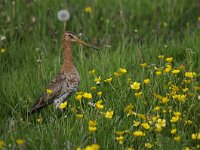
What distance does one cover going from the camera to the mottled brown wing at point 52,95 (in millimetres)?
5320

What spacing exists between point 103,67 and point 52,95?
96 centimetres

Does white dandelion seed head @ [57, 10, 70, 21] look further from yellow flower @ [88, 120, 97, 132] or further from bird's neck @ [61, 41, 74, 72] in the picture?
yellow flower @ [88, 120, 97, 132]

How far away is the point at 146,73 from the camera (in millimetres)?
6035

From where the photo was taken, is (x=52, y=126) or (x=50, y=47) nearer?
(x=52, y=126)

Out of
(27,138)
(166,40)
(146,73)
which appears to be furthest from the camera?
(166,40)

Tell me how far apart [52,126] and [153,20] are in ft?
12.7

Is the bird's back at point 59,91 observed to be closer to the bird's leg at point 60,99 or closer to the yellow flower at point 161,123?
the bird's leg at point 60,99

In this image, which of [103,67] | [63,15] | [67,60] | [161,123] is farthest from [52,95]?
[63,15]

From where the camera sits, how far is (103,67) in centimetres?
612

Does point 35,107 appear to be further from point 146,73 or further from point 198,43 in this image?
point 198,43

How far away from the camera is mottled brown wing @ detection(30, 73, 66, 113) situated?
5.32 metres

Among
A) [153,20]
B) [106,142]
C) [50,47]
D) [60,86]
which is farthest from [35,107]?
[153,20]

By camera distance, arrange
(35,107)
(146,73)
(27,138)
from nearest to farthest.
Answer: (27,138) < (35,107) < (146,73)

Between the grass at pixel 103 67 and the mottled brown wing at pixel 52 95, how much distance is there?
0.13 m
